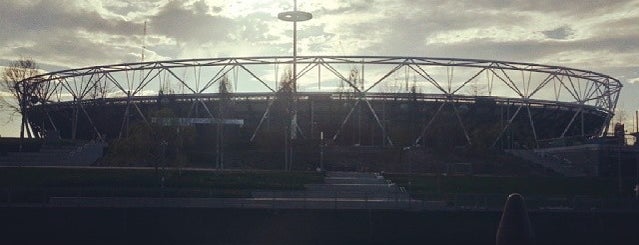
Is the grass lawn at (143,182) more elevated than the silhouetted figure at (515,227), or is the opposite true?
the silhouetted figure at (515,227)

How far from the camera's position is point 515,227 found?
13281 millimetres

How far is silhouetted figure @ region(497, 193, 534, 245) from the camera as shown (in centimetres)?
1321

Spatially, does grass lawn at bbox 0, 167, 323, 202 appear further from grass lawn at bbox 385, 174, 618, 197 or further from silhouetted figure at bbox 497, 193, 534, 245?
silhouetted figure at bbox 497, 193, 534, 245

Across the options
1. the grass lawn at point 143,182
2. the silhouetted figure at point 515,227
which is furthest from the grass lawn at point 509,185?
the silhouetted figure at point 515,227

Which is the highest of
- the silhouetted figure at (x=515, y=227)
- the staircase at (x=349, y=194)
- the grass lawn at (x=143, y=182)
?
the silhouetted figure at (x=515, y=227)

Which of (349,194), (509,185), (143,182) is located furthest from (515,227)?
(509,185)

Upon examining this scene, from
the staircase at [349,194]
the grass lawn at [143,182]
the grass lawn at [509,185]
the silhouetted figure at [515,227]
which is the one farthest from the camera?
the grass lawn at [509,185]

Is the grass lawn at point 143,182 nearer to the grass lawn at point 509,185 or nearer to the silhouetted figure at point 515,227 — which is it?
the grass lawn at point 509,185

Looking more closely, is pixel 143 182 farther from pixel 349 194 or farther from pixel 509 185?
pixel 509 185

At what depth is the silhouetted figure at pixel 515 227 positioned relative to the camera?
13.2 m

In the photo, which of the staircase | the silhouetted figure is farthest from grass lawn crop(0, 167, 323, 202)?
the silhouetted figure

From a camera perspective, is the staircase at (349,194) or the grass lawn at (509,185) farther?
the grass lawn at (509,185)

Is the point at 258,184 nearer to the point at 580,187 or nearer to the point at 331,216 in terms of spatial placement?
the point at 331,216

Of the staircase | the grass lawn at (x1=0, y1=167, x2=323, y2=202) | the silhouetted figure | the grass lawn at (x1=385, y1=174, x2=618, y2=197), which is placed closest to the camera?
the silhouetted figure
